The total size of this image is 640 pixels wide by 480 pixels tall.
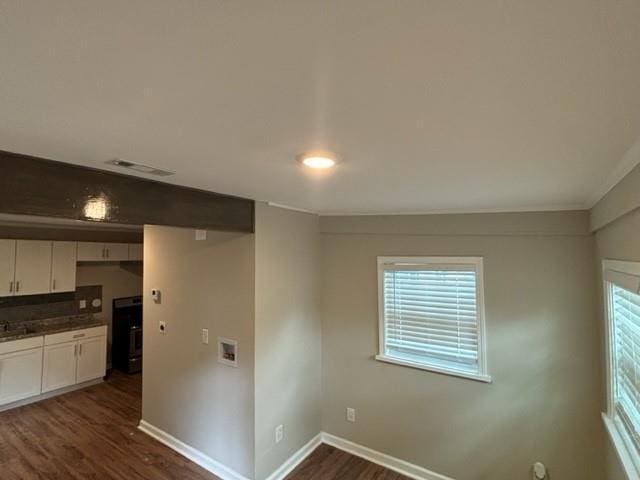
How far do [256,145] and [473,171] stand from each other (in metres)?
1.04

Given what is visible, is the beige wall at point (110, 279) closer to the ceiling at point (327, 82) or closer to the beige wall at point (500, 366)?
the beige wall at point (500, 366)

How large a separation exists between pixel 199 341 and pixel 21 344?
9.91 feet

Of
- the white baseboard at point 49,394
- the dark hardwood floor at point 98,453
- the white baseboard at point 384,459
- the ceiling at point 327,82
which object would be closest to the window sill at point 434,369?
the white baseboard at point 384,459

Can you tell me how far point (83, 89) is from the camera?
0.81 meters

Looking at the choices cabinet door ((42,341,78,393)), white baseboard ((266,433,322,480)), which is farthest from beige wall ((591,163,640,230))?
cabinet door ((42,341,78,393))

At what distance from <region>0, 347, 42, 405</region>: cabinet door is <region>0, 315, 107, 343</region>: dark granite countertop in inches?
8.3

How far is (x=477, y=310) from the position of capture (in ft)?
9.09

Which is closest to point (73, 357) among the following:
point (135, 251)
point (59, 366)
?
point (59, 366)

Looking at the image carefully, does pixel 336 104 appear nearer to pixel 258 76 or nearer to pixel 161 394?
pixel 258 76

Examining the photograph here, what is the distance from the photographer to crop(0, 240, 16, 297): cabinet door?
4.18 metres

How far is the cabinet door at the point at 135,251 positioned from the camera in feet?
18.3

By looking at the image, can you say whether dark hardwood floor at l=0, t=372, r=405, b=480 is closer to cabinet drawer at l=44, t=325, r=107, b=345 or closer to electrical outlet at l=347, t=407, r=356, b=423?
electrical outlet at l=347, t=407, r=356, b=423

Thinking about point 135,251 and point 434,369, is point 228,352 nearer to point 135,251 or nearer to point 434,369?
point 434,369

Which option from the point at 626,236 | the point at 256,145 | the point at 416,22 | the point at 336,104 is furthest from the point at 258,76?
the point at 626,236
